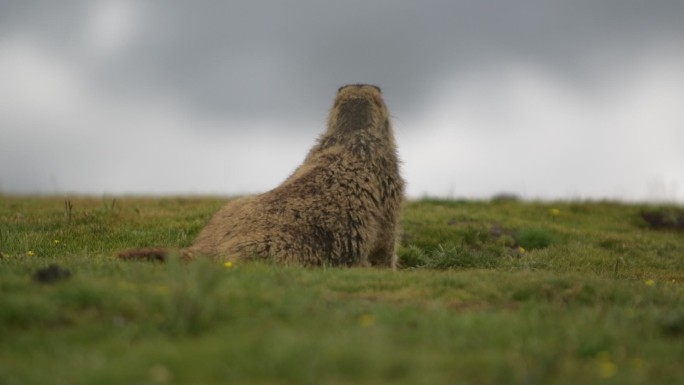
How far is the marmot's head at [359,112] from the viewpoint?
1129 cm

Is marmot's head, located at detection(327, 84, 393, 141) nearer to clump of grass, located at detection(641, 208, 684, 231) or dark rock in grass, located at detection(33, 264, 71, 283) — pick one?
dark rock in grass, located at detection(33, 264, 71, 283)

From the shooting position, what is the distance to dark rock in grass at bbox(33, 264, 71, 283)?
707 centimetres

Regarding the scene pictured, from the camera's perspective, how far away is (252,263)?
8883 millimetres

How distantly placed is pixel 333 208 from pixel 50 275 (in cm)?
372

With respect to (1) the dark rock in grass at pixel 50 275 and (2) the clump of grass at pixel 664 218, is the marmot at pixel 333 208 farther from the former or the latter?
(2) the clump of grass at pixel 664 218

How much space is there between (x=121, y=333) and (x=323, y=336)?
4.52 feet

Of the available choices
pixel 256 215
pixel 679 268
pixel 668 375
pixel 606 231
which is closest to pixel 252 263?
pixel 256 215

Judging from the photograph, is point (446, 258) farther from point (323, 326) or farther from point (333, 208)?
point (323, 326)

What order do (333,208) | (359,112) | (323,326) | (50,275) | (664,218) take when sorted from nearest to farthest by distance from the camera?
(323,326) < (50,275) < (333,208) < (359,112) < (664,218)

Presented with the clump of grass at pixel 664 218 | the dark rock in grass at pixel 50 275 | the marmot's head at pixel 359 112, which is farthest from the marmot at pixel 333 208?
the clump of grass at pixel 664 218

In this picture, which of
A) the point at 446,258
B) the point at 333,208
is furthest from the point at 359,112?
the point at 446,258

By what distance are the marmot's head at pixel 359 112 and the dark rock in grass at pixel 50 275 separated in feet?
15.9

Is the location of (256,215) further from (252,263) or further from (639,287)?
(639,287)

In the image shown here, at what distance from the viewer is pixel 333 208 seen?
1002 cm
